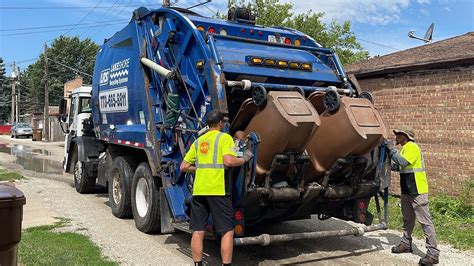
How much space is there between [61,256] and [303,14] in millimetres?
20676

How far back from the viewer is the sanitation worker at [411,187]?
5.79 metres

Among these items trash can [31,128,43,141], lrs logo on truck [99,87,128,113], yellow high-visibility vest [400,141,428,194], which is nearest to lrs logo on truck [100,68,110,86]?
lrs logo on truck [99,87,128,113]

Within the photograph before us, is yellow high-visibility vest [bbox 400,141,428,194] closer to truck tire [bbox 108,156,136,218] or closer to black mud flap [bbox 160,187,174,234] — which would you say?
black mud flap [bbox 160,187,174,234]

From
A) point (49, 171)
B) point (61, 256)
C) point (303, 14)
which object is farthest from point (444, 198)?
point (303, 14)

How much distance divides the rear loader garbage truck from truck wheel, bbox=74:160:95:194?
2448 mm

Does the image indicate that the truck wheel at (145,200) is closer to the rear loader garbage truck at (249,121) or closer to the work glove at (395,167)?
the rear loader garbage truck at (249,121)

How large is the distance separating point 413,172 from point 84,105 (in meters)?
7.49

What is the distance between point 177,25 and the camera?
245 inches

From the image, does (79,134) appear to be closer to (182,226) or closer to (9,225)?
(182,226)

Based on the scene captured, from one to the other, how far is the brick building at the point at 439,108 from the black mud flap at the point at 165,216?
5.78 metres

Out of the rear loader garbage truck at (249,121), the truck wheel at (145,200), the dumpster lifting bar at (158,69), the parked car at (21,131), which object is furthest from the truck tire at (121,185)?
the parked car at (21,131)

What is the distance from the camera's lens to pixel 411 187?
5902mm

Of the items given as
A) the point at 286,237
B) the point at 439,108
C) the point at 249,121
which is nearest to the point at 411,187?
the point at 286,237

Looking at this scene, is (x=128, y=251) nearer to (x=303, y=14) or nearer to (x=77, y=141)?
(x=77, y=141)
